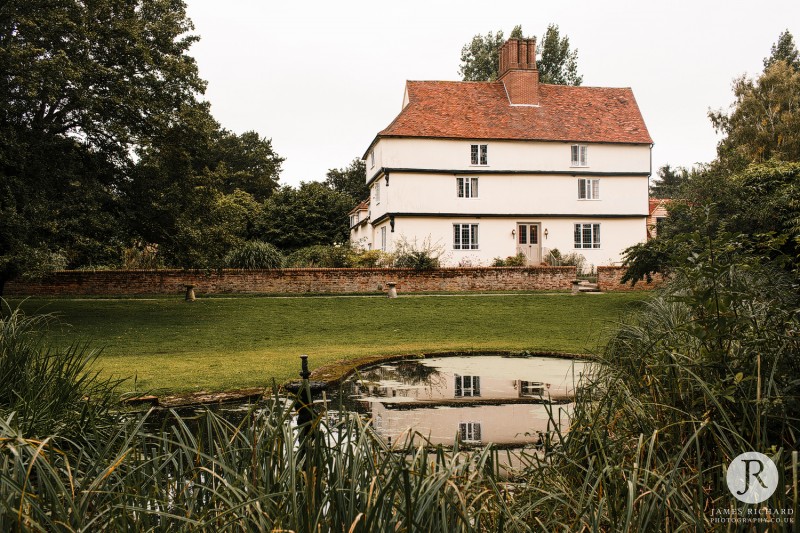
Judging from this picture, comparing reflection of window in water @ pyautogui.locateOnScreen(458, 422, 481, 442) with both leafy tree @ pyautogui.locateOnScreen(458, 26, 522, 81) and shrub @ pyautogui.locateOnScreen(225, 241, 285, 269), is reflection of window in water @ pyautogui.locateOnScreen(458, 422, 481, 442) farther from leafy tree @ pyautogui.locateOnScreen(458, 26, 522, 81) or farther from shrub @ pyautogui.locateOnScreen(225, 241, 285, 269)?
leafy tree @ pyautogui.locateOnScreen(458, 26, 522, 81)

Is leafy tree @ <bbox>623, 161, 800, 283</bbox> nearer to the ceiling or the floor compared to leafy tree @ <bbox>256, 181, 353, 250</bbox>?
nearer to the floor

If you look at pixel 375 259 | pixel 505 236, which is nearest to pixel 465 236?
pixel 505 236

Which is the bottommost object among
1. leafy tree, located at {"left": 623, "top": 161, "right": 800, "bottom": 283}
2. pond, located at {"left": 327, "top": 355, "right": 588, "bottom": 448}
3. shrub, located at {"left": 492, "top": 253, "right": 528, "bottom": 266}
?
pond, located at {"left": 327, "top": 355, "right": 588, "bottom": 448}

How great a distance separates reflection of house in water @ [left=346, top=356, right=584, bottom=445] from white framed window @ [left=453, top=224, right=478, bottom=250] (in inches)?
935

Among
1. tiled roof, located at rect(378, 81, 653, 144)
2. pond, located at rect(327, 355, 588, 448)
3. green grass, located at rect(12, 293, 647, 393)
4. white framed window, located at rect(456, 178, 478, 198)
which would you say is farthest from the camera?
white framed window, located at rect(456, 178, 478, 198)

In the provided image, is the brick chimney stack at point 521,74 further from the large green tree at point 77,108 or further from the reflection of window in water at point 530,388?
the reflection of window in water at point 530,388

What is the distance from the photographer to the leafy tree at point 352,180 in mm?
61050

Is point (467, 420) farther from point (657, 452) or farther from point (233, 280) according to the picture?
point (233, 280)

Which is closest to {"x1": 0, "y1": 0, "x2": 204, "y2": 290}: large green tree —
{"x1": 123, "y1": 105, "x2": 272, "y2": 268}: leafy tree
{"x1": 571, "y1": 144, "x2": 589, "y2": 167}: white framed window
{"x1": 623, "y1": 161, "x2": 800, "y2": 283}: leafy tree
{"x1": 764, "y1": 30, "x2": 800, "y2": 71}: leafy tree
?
{"x1": 123, "y1": 105, "x2": 272, "y2": 268}: leafy tree

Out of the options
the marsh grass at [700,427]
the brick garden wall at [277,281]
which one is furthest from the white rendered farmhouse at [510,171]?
the marsh grass at [700,427]

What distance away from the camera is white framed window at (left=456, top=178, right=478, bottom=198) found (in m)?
35.2

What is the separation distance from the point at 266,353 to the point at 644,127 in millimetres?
30674

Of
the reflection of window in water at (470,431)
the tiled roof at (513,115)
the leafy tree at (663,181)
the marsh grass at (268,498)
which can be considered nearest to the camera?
the marsh grass at (268,498)

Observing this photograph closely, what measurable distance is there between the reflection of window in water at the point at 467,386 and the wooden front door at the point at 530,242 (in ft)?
87.4
